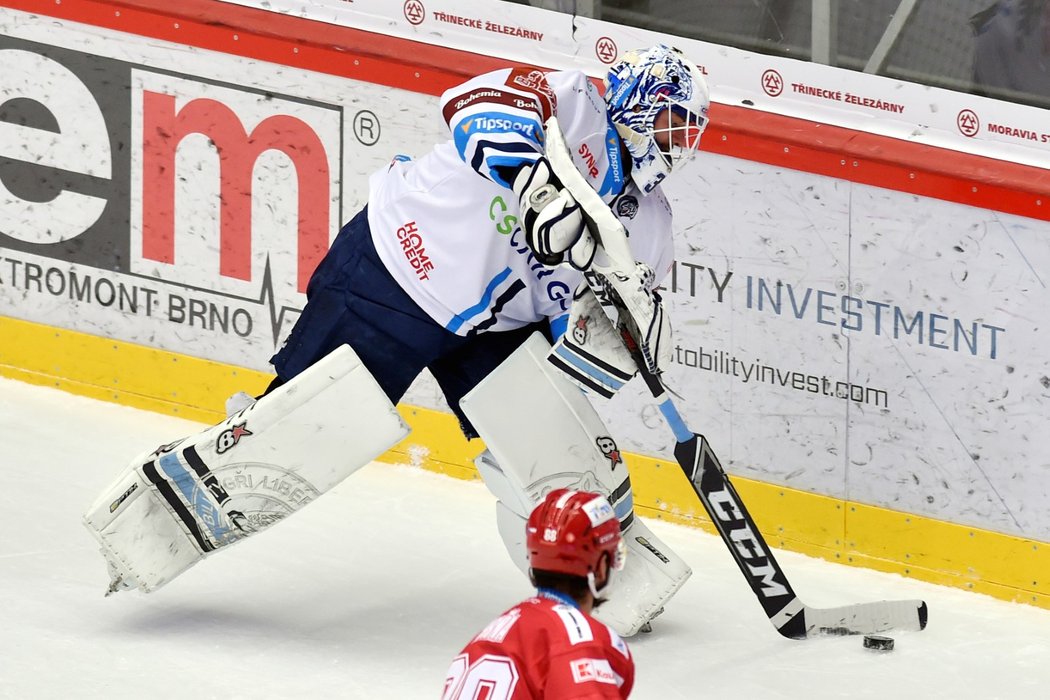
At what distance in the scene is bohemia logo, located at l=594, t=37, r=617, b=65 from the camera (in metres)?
4.89

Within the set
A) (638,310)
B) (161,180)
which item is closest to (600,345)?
(638,310)

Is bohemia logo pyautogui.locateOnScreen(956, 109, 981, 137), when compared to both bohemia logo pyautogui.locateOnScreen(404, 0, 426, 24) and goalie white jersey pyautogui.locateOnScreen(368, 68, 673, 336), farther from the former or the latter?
bohemia logo pyautogui.locateOnScreen(404, 0, 426, 24)

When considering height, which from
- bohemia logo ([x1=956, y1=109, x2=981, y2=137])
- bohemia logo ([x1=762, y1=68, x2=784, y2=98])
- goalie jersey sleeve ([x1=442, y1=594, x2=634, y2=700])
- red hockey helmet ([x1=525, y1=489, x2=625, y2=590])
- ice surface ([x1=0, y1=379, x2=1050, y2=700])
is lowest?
ice surface ([x1=0, y1=379, x2=1050, y2=700])

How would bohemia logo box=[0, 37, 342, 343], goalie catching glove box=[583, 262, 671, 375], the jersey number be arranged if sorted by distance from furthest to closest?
1. bohemia logo box=[0, 37, 342, 343]
2. goalie catching glove box=[583, 262, 671, 375]
3. the jersey number

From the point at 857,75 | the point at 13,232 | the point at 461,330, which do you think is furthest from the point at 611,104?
the point at 13,232

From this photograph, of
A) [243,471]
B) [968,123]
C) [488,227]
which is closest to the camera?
[488,227]

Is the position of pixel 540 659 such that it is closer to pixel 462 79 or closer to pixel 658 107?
pixel 658 107

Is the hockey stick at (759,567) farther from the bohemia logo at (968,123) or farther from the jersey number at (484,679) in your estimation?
the jersey number at (484,679)

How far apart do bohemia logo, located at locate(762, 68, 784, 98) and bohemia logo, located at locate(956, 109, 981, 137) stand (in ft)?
1.41

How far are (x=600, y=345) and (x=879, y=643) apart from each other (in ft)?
2.80

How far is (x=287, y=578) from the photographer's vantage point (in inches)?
177

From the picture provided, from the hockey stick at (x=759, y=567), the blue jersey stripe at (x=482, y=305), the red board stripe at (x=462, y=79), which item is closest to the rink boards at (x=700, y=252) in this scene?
the red board stripe at (x=462, y=79)

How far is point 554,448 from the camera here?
4.04 m

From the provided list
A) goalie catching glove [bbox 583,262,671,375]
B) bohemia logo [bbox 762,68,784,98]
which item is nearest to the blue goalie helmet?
goalie catching glove [bbox 583,262,671,375]
